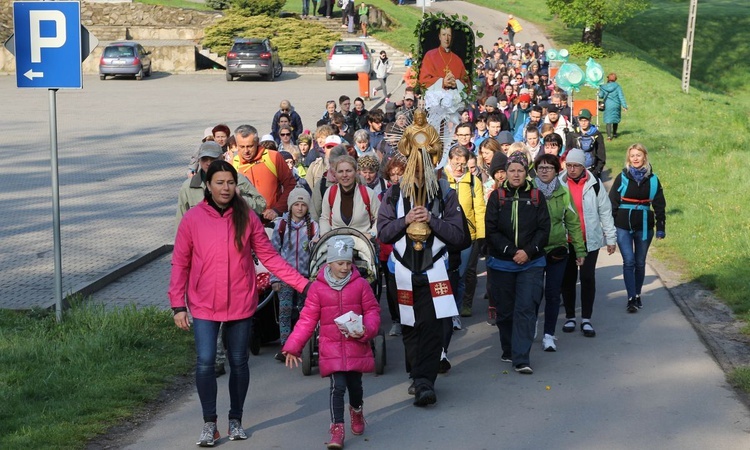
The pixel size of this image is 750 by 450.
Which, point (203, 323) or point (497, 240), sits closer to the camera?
point (203, 323)

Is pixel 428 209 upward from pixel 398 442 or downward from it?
upward

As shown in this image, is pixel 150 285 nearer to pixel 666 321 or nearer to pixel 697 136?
pixel 666 321

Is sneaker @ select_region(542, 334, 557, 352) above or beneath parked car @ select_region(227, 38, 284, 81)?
beneath

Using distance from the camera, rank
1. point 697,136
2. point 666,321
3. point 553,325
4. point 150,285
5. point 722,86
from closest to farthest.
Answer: point 553,325, point 666,321, point 150,285, point 697,136, point 722,86

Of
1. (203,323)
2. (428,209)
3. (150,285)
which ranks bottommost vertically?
(150,285)

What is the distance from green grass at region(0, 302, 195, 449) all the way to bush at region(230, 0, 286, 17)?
4252cm

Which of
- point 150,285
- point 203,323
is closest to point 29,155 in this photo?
point 150,285

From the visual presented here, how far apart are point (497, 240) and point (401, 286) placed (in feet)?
4.50

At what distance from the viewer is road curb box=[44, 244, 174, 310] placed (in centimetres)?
1145

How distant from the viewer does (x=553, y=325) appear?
9945mm

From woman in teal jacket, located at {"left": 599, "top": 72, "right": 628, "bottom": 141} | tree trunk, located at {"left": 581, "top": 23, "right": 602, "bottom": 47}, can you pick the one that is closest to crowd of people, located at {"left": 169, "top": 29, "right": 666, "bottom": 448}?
woman in teal jacket, located at {"left": 599, "top": 72, "right": 628, "bottom": 141}

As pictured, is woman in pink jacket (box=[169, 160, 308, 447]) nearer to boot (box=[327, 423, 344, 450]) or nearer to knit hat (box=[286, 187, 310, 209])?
boot (box=[327, 423, 344, 450])

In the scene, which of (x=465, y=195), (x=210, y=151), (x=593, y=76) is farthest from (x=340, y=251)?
(x=593, y=76)

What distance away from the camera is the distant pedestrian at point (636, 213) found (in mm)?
11492
